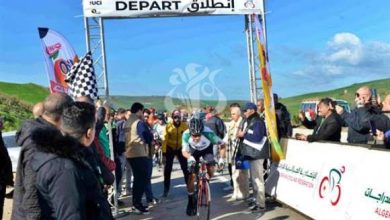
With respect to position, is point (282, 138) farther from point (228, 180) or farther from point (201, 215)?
point (228, 180)

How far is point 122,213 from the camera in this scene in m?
8.99

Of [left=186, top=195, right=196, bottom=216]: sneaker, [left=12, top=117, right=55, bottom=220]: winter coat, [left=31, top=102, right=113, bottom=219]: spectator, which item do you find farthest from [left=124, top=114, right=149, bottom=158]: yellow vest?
[left=31, top=102, right=113, bottom=219]: spectator

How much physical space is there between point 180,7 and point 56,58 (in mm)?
2666

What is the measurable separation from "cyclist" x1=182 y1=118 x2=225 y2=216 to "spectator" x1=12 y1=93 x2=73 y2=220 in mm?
4636

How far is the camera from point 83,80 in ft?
Result: 26.0

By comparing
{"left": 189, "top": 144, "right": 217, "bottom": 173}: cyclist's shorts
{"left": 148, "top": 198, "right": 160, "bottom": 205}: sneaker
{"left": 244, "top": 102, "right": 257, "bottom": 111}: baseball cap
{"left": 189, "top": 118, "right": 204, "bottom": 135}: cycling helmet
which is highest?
{"left": 244, "top": 102, "right": 257, "bottom": 111}: baseball cap

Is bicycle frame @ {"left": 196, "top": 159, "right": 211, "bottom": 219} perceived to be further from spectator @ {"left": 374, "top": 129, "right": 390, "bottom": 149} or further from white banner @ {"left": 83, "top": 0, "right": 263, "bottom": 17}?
white banner @ {"left": 83, "top": 0, "right": 263, "bottom": 17}

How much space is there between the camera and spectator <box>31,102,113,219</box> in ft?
8.07

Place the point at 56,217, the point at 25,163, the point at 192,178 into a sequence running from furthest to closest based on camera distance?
the point at 192,178, the point at 25,163, the point at 56,217

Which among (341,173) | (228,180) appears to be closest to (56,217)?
(341,173)

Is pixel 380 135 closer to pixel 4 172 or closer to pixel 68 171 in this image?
pixel 4 172

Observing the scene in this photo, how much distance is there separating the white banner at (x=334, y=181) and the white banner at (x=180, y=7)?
2962 mm

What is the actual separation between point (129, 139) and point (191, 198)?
5.37 ft

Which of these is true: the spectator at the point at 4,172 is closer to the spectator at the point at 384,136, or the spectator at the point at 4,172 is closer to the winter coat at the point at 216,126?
the spectator at the point at 384,136
